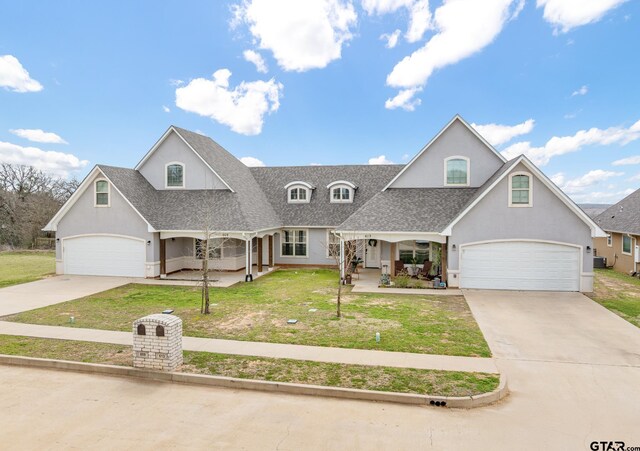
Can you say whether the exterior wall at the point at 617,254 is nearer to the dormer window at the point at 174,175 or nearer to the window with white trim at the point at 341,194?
the window with white trim at the point at 341,194

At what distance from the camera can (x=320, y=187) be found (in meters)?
27.0

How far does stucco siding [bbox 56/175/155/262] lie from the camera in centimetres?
2052

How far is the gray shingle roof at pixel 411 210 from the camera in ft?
61.3

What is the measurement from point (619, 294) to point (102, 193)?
85.5ft

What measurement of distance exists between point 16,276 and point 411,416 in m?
24.0

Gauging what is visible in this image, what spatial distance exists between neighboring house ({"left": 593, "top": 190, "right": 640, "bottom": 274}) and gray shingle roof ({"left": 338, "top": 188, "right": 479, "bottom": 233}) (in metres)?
9.92

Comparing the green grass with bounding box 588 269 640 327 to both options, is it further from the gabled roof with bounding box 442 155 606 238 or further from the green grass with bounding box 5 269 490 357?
the green grass with bounding box 5 269 490 357

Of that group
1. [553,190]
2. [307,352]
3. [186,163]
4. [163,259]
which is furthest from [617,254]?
[163,259]

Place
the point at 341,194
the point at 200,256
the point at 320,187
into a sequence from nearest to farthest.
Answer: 1. the point at 200,256
2. the point at 341,194
3. the point at 320,187

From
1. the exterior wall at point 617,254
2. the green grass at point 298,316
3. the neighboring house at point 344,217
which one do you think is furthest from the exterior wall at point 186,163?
the exterior wall at point 617,254

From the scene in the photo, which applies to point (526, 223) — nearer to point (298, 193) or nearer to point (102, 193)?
point (298, 193)

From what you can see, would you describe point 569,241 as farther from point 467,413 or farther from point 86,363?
point 86,363

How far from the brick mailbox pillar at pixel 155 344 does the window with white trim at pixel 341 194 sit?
18.5m

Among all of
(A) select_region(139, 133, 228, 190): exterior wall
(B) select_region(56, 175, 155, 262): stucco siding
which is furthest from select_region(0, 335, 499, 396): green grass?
(A) select_region(139, 133, 228, 190): exterior wall
